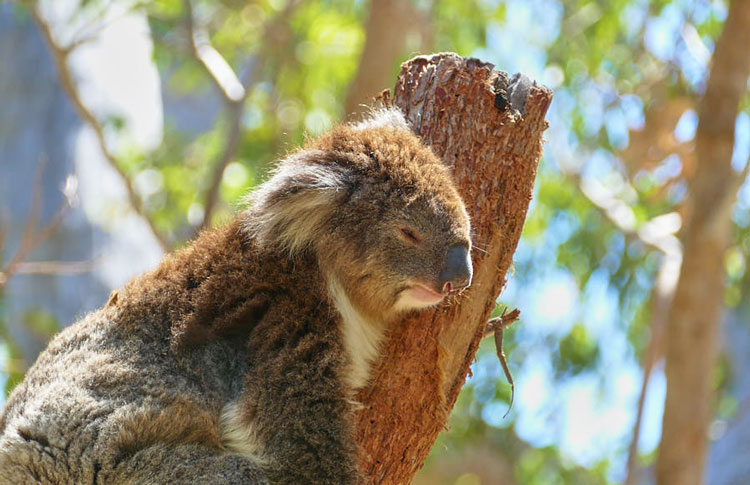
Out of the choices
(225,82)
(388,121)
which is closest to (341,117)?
(225,82)

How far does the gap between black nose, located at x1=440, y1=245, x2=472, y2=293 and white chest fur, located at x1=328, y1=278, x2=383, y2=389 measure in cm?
33

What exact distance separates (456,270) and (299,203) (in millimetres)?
610

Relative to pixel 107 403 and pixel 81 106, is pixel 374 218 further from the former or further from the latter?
pixel 81 106

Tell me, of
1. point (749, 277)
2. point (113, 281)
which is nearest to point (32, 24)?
point (113, 281)

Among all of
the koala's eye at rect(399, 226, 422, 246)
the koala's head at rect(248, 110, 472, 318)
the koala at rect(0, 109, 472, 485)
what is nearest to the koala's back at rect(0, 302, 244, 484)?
the koala at rect(0, 109, 472, 485)

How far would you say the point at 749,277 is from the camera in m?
9.72

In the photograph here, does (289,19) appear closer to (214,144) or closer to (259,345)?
(214,144)

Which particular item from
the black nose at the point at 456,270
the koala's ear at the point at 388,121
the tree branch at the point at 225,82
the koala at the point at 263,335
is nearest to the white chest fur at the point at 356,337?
the koala at the point at 263,335

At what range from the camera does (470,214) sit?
3.14m

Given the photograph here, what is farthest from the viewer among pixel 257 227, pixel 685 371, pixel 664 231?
pixel 664 231

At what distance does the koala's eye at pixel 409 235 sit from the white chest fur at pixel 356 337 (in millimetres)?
291

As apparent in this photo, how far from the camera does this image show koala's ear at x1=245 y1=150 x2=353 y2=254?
3.04 m

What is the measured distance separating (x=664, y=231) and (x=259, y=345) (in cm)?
683

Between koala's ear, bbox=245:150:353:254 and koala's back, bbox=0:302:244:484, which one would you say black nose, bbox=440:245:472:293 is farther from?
koala's back, bbox=0:302:244:484
